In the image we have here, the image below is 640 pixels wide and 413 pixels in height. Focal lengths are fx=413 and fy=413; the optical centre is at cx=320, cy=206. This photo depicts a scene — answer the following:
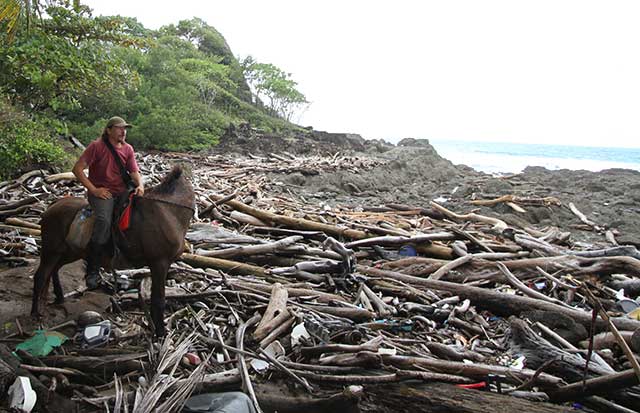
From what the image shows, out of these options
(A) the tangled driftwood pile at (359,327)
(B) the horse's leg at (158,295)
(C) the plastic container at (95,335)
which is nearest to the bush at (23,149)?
(A) the tangled driftwood pile at (359,327)

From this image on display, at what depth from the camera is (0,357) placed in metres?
2.92

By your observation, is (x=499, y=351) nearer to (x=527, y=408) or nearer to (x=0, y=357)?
(x=527, y=408)

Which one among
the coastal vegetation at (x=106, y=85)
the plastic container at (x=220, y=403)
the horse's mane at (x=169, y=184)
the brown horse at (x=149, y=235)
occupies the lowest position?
the plastic container at (x=220, y=403)

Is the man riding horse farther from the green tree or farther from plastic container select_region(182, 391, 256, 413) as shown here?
the green tree

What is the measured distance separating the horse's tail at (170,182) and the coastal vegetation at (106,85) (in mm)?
4241

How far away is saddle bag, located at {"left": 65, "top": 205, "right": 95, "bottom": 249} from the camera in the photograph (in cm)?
369

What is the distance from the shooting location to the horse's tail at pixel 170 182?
3.82 metres

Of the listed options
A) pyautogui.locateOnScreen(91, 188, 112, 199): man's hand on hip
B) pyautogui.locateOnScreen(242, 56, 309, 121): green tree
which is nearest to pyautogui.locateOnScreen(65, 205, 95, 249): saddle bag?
pyautogui.locateOnScreen(91, 188, 112, 199): man's hand on hip

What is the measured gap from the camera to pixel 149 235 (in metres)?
3.64

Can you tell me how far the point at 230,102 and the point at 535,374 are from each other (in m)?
35.3

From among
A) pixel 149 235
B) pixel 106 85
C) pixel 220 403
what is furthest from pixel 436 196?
pixel 220 403

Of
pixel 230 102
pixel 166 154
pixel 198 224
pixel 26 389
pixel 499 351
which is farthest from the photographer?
pixel 230 102

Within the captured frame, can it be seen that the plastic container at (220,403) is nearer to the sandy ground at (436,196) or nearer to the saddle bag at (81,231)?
the saddle bag at (81,231)

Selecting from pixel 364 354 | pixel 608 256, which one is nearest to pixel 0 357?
pixel 364 354
